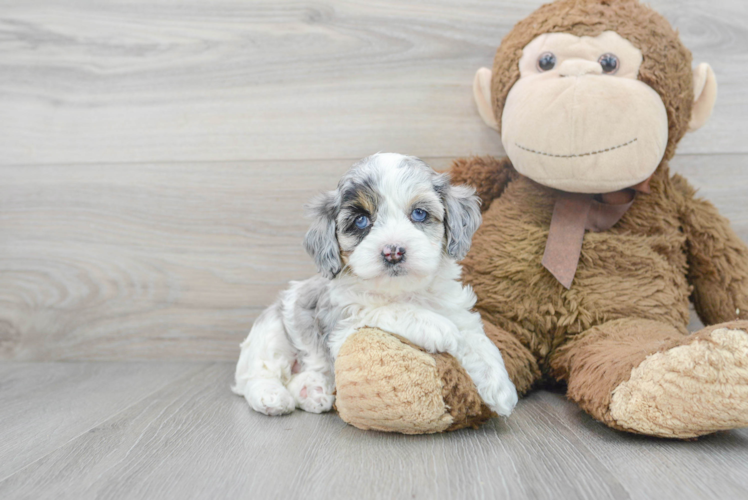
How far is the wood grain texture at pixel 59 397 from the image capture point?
1418 mm

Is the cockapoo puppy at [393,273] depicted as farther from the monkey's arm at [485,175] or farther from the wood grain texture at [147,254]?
the wood grain texture at [147,254]

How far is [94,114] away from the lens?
87.3 inches

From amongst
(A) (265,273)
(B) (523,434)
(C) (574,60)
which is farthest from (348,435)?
(C) (574,60)

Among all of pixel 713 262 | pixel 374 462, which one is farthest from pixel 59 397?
pixel 713 262

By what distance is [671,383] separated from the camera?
1.20 m

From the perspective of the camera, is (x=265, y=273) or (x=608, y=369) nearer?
(x=608, y=369)

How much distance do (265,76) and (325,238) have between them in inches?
39.4

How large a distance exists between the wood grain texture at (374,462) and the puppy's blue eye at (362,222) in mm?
527

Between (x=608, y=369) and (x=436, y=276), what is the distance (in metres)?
0.49

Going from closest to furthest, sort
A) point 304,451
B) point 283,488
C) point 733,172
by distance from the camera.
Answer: point 283,488
point 304,451
point 733,172

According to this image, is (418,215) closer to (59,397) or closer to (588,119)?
(588,119)

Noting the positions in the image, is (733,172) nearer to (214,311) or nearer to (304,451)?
(304,451)

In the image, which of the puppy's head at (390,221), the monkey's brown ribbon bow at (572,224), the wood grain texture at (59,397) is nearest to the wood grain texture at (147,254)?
the wood grain texture at (59,397)

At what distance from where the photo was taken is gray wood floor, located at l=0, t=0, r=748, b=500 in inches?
81.0
